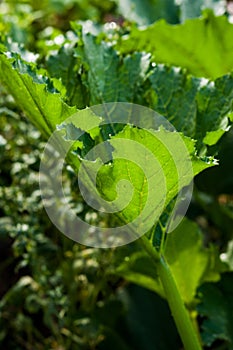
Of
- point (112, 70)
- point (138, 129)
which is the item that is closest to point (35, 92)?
point (138, 129)

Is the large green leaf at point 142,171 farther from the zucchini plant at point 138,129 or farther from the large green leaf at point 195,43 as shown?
the large green leaf at point 195,43

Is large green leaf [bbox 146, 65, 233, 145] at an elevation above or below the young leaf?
below

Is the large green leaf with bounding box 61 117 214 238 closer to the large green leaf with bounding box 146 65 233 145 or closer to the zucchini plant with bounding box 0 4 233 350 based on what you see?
the zucchini plant with bounding box 0 4 233 350

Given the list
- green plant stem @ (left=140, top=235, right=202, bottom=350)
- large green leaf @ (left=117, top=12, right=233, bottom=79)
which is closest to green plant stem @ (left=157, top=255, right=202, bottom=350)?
green plant stem @ (left=140, top=235, right=202, bottom=350)

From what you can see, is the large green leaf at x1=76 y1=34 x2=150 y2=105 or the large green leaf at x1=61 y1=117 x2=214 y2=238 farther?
the large green leaf at x1=76 y1=34 x2=150 y2=105

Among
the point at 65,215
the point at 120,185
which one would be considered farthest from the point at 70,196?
the point at 120,185

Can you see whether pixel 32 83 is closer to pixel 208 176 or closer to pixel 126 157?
pixel 126 157

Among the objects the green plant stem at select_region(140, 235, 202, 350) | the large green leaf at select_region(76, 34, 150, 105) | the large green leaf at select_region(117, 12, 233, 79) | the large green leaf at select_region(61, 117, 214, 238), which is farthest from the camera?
the large green leaf at select_region(117, 12, 233, 79)
